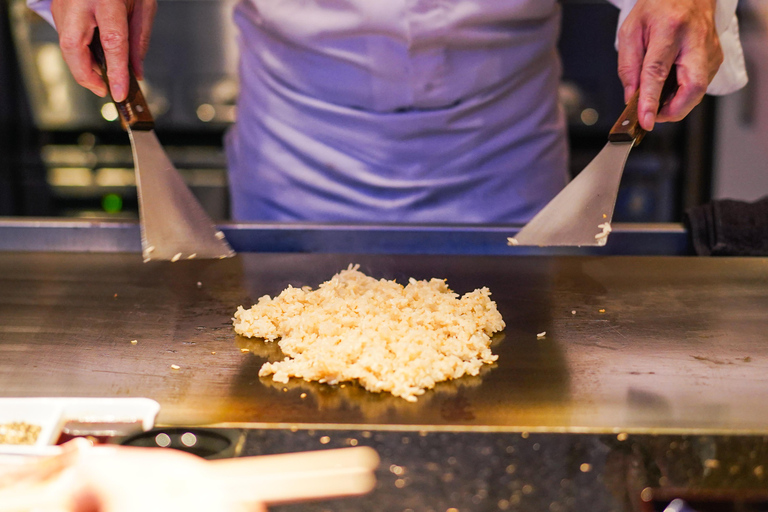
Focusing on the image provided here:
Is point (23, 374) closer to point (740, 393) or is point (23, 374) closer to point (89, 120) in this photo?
point (740, 393)

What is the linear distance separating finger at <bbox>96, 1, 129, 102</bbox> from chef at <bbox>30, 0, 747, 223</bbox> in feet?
1.49

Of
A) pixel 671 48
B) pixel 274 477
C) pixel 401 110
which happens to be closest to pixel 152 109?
pixel 401 110

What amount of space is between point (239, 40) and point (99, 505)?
1442 millimetres

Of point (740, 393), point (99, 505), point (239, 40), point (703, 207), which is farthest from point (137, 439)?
point (239, 40)

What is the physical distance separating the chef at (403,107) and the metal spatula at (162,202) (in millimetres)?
496

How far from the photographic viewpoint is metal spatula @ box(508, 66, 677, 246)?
44.3 inches

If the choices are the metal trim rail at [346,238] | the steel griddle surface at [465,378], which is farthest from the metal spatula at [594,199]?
the metal trim rail at [346,238]

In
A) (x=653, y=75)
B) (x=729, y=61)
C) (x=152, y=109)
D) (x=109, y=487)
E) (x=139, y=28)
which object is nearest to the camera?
(x=109, y=487)

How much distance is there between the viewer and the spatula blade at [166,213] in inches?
44.6

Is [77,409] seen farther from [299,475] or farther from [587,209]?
[587,209]

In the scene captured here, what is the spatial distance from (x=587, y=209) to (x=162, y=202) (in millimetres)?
689

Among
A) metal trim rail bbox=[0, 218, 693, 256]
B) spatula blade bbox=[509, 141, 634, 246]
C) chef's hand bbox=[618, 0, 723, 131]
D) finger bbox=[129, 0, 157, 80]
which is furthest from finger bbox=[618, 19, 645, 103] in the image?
finger bbox=[129, 0, 157, 80]

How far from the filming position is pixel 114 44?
1.16m

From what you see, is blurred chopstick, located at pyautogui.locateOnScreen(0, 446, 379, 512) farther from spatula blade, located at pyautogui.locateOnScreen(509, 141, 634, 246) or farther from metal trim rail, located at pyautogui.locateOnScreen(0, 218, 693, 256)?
metal trim rail, located at pyautogui.locateOnScreen(0, 218, 693, 256)
